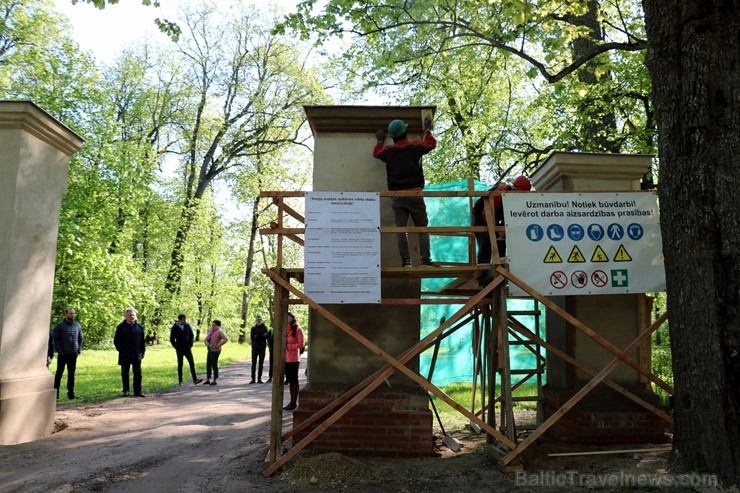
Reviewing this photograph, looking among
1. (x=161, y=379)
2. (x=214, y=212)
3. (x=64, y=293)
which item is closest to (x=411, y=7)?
(x=161, y=379)

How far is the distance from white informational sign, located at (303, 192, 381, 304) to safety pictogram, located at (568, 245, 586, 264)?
7.67 ft

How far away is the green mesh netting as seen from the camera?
11461 millimetres

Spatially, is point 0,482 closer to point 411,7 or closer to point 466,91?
point 411,7

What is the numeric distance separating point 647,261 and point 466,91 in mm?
13367

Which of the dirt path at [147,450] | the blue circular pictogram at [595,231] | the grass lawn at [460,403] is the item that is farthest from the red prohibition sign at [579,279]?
the dirt path at [147,450]

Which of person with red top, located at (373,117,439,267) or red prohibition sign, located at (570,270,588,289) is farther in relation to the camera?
person with red top, located at (373,117,439,267)

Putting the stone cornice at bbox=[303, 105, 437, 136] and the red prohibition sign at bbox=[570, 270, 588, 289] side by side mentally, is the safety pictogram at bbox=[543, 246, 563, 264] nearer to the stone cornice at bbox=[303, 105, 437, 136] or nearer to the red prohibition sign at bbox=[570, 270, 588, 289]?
the red prohibition sign at bbox=[570, 270, 588, 289]

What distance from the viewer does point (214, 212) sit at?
38781mm

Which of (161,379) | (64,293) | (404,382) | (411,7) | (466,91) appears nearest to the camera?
(404,382)

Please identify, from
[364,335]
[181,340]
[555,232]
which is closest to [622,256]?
[555,232]

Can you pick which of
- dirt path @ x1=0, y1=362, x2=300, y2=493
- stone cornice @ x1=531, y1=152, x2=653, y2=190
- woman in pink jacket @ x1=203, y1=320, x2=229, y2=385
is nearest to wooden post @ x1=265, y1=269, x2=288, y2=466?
dirt path @ x1=0, y1=362, x2=300, y2=493

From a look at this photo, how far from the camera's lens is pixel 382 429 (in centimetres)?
721

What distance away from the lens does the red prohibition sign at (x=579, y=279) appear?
7156 millimetres

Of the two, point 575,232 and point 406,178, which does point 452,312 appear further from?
point 406,178
